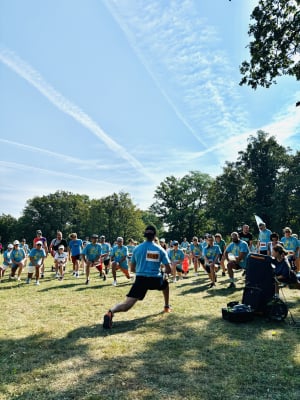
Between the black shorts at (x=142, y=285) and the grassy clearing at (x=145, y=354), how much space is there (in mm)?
654

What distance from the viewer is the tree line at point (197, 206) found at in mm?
46088

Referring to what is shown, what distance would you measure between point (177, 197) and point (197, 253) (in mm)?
51766

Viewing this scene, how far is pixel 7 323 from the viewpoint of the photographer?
22.7 feet

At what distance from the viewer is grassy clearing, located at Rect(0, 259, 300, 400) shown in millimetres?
3836

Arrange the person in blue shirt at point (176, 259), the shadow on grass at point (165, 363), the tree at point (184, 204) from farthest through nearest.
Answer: the tree at point (184, 204)
the person in blue shirt at point (176, 259)
the shadow on grass at point (165, 363)

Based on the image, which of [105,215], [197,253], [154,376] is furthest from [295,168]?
[154,376]

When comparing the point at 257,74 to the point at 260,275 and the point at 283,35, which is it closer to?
the point at 283,35

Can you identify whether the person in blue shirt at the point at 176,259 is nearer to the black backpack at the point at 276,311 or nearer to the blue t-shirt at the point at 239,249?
the blue t-shirt at the point at 239,249

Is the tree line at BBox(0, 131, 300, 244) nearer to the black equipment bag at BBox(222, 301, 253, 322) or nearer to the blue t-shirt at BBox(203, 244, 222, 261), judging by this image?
the blue t-shirt at BBox(203, 244, 222, 261)

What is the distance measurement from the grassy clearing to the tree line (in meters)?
39.2

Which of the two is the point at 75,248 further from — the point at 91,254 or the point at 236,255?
the point at 236,255

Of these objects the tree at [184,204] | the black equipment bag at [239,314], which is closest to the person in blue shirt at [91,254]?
the black equipment bag at [239,314]

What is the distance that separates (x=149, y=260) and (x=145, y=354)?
212 cm

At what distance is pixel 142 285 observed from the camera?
21.9 feet
